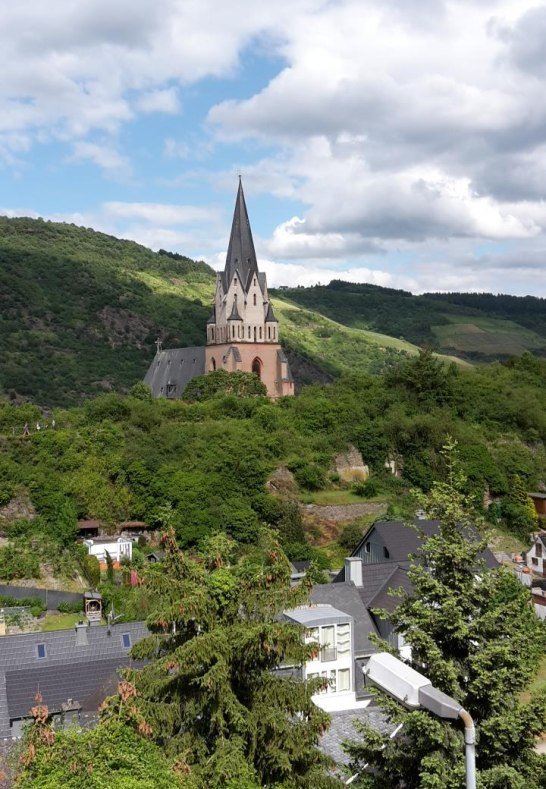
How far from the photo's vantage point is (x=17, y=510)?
110ft

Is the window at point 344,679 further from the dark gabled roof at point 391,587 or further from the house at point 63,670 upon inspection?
the house at point 63,670

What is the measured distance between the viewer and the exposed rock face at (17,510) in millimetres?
33344

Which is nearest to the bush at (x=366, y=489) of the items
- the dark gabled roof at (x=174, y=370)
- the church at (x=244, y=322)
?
the church at (x=244, y=322)

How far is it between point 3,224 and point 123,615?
A: 104075mm

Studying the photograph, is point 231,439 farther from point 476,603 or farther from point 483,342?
point 483,342

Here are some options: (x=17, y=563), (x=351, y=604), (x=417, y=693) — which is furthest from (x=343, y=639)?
(x=417, y=693)

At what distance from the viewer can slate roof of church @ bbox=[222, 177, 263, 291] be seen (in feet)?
205

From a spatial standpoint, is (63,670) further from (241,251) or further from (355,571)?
(241,251)

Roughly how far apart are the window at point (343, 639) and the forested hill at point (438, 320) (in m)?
120

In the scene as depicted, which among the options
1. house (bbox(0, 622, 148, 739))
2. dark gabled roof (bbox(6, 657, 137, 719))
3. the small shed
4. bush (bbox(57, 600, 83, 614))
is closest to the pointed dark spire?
bush (bbox(57, 600, 83, 614))

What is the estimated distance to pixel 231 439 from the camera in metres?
39.0

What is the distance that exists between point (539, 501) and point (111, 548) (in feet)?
75.7

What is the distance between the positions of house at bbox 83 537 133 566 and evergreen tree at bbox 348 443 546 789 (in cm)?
2265

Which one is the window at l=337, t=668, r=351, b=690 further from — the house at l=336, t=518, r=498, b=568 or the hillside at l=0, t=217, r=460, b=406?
the hillside at l=0, t=217, r=460, b=406
